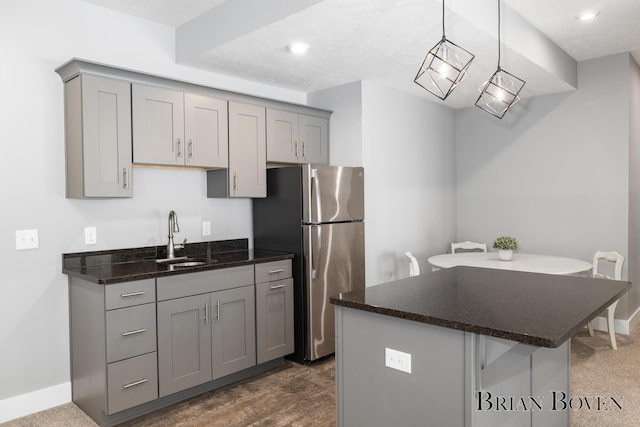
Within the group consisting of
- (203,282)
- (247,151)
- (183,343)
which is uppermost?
(247,151)

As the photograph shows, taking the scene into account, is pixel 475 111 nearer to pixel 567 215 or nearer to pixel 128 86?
pixel 567 215

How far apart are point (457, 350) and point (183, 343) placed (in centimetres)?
194

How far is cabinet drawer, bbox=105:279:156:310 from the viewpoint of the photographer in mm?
2578

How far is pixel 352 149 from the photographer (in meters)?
4.19

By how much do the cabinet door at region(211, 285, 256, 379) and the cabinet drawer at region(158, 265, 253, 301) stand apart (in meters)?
0.05

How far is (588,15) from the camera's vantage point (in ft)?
10.8

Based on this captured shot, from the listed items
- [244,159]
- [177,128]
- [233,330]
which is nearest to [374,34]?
[244,159]

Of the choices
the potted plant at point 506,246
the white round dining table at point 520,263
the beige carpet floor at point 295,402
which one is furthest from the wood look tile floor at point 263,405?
the potted plant at point 506,246

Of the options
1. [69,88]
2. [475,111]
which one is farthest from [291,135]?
[475,111]

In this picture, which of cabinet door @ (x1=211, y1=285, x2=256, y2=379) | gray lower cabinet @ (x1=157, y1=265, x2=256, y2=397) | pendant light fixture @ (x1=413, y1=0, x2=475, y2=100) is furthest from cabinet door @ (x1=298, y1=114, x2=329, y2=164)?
cabinet door @ (x1=211, y1=285, x2=256, y2=379)

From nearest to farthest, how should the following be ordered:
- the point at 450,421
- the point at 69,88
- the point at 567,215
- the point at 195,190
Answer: the point at 450,421 → the point at 69,88 → the point at 195,190 → the point at 567,215

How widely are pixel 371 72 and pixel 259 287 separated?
6.69 feet

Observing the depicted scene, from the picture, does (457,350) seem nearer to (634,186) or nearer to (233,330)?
(233,330)

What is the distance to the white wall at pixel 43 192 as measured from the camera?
109 inches
